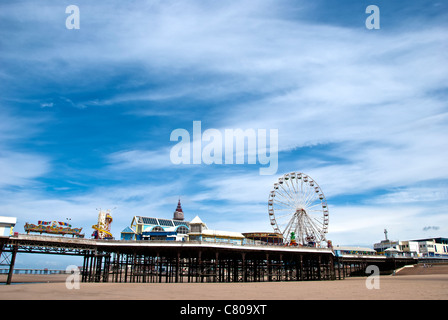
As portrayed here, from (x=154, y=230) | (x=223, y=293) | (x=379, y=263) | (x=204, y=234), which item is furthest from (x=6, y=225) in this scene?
(x=379, y=263)

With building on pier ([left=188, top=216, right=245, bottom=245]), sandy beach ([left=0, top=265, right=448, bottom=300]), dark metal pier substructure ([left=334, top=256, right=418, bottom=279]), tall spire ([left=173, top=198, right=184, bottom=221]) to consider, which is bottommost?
dark metal pier substructure ([left=334, top=256, right=418, bottom=279])

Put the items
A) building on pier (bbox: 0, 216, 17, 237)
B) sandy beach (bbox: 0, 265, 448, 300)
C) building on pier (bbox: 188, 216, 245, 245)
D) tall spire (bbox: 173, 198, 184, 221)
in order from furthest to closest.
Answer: tall spire (bbox: 173, 198, 184, 221) < building on pier (bbox: 188, 216, 245, 245) < building on pier (bbox: 0, 216, 17, 237) < sandy beach (bbox: 0, 265, 448, 300)

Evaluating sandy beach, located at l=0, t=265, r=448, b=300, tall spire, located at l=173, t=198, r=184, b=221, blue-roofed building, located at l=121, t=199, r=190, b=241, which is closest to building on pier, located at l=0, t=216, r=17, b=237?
sandy beach, located at l=0, t=265, r=448, b=300

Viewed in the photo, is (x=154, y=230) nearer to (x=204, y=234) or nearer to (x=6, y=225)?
(x=204, y=234)

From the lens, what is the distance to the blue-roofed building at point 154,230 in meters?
64.7

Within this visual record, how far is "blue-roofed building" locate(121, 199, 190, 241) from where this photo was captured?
64688mm

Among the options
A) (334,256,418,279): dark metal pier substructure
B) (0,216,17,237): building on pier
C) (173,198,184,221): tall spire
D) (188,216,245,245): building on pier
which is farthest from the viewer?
(173,198,184,221): tall spire

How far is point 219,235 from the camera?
223 feet

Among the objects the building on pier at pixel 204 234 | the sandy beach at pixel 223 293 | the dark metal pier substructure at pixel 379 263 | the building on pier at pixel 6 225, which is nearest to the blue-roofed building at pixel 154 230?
the building on pier at pixel 204 234

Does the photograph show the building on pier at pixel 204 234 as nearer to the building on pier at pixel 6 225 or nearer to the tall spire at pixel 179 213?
the building on pier at pixel 6 225

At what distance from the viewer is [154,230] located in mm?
67375

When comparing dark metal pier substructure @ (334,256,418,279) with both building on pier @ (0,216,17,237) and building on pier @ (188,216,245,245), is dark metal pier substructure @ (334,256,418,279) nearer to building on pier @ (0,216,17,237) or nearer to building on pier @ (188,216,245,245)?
building on pier @ (188,216,245,245)
